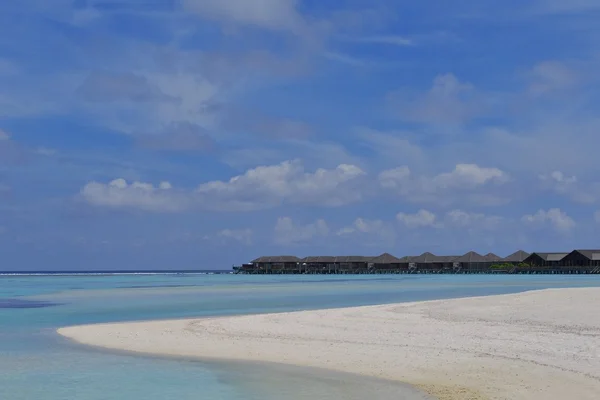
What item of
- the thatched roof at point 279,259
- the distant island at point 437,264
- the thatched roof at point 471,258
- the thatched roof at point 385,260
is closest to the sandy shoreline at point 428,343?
the distant island at point 437,264

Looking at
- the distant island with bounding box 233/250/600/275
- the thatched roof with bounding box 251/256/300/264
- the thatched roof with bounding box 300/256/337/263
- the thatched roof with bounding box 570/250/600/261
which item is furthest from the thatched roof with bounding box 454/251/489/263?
the thatched roof with bounding box 251/256/300/264

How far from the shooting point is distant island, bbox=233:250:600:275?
345ft

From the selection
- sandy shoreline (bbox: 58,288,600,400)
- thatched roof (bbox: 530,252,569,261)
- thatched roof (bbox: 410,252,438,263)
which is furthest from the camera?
thatched roof (bbox: 410,252,438,263)

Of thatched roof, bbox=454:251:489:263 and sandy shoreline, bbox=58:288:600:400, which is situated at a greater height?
thatched roof, bbox=454:251:489:263

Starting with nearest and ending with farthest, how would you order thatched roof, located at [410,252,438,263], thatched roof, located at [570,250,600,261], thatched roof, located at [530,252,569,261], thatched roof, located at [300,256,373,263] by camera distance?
thatched roof, located at [570,250,600,261] < thatched roof, located at [530,252,569,261] < thatched roof, located at [410,252,438,263] < thatched roof, located at [300,256,373,263]

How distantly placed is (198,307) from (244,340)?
635 inches

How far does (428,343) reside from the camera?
15.9 m

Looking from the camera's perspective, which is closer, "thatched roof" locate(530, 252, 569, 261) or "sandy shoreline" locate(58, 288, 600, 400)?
"sandy shoreline" locate(58, 288, 600, 400)

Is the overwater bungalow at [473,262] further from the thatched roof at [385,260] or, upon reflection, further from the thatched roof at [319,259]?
the thatched roof at [319,259]

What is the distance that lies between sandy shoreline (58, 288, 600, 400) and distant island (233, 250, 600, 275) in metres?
84.6

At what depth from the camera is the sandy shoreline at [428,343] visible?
448 inches

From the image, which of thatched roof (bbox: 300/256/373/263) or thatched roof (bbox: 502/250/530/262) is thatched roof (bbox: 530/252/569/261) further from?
thatched roof (bbox: 300/256/373/263)

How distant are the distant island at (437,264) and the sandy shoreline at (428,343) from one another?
84.6 metres

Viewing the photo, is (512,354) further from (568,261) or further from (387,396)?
(568,261)
